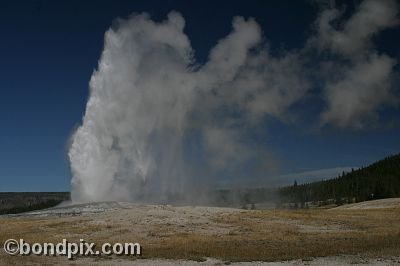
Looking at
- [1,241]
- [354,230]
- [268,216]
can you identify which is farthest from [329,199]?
[1,241]

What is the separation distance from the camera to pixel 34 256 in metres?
30.3

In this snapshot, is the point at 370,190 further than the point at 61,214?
Yes

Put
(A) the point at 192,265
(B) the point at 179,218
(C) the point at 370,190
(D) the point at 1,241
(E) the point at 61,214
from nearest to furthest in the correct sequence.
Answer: (A) the point at 192,265 < (D) the point at 1,241 < (B) the point at 179,218 < (E) the point at 61,214 < (C) the point at 370,190

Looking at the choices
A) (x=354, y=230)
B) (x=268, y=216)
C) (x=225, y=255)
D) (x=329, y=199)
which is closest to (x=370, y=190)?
(x=329, y=199)

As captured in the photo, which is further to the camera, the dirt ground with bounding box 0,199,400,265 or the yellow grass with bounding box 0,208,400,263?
the yellow grass with bounding box 0,208,400,263

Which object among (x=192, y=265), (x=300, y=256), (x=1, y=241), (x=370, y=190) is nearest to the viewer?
(x=192, y=265)

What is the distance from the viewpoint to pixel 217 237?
4231cm

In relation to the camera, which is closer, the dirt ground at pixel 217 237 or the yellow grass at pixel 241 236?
the dirt ground at pixel 217 237

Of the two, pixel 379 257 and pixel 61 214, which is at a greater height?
pixel 61 214

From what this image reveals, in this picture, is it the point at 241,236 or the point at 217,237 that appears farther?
the point at 241,236

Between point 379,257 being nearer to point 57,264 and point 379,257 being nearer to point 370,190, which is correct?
point 57,264

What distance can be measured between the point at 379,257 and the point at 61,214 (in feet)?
161

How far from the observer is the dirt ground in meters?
28.9

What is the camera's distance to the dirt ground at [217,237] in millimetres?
28891
